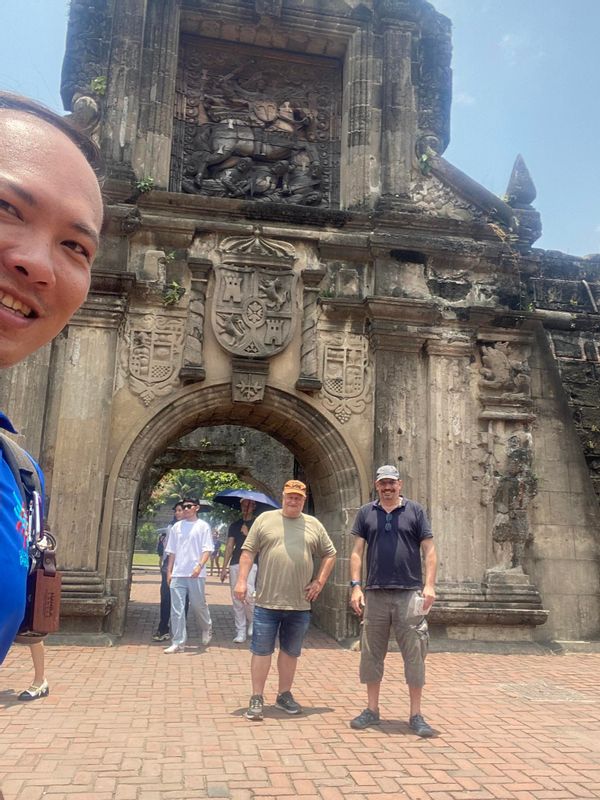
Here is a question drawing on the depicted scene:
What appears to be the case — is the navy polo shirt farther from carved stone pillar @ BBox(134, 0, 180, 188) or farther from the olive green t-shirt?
carved stone pillar @ BBox(134, 0, 180, 188)

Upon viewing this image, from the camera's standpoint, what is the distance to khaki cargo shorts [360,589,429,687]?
4.89m

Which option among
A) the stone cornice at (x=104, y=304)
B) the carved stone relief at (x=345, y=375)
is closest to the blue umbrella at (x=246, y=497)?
the carved stone relief at (x=345, y=375)

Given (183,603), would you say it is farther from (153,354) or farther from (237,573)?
(153,354)

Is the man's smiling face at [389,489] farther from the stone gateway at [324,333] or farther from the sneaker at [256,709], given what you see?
the stone gateway at [324,333]

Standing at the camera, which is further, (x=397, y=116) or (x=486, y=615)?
(x=397, y=116)

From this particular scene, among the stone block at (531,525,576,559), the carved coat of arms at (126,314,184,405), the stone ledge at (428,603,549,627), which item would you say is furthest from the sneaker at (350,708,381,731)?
the carved coat of arms at (126,314,184,405)

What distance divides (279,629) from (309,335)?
177 inches

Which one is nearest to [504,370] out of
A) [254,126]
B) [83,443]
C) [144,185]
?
[254,126]

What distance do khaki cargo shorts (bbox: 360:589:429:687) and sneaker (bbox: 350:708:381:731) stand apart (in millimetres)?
218

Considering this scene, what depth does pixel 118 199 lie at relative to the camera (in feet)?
29.3

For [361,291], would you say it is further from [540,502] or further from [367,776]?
Result: [367,776]

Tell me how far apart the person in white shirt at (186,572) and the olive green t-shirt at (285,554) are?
96.5 inches

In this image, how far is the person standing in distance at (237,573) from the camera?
8406mm

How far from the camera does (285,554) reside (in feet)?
17.5
